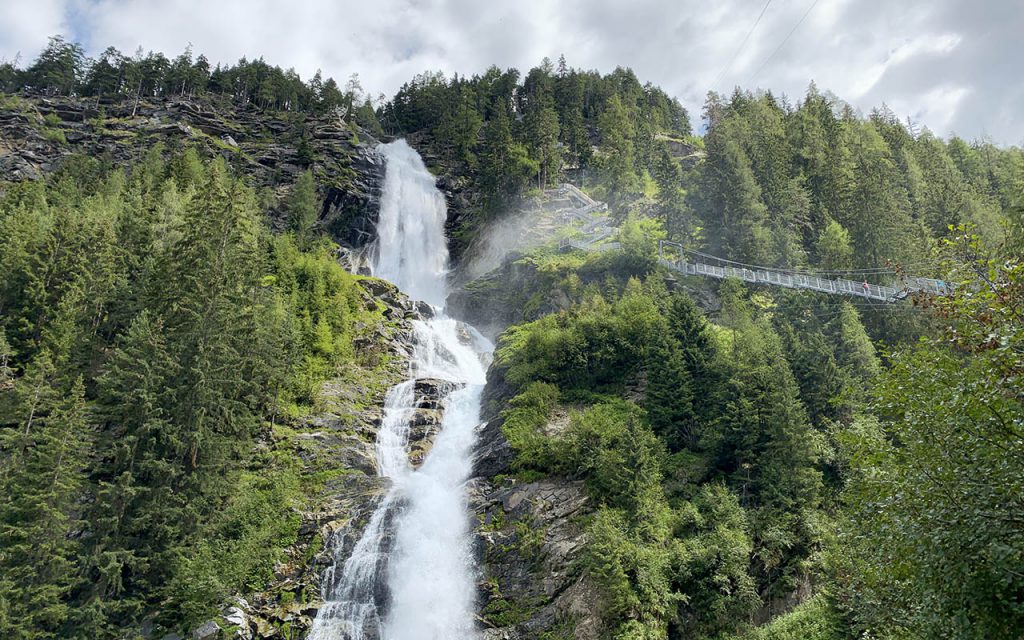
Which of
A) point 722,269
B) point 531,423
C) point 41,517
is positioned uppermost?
point 722,269

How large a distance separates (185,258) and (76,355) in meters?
7.44

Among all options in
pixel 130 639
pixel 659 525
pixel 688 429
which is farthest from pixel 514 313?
pixel 130 639

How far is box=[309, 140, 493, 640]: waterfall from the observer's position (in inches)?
966

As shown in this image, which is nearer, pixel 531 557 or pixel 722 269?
pixel 531 557

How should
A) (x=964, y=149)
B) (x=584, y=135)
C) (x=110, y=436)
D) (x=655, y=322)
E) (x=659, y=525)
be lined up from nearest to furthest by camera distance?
(x=659, y=525), (x=110, y=436), (x=655, y=322), (x=964, y=149), (x=584, y=135)

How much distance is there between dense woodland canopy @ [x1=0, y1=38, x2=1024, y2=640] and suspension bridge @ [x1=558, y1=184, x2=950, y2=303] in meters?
1.49

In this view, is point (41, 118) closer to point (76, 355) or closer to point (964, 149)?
point (76, 355)

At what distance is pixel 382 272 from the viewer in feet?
213

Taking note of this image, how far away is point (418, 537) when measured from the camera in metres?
28.0

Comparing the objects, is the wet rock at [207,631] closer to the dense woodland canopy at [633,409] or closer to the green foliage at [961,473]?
the dense woodland canopy at [633,409]

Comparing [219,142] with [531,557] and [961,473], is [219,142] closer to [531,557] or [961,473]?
[531,557]

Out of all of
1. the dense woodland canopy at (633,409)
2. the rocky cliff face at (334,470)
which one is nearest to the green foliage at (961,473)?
the dense woodland canopy at (633,409)

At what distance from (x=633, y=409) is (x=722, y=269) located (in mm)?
21396

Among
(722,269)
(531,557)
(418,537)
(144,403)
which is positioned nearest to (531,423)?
(531,557)
